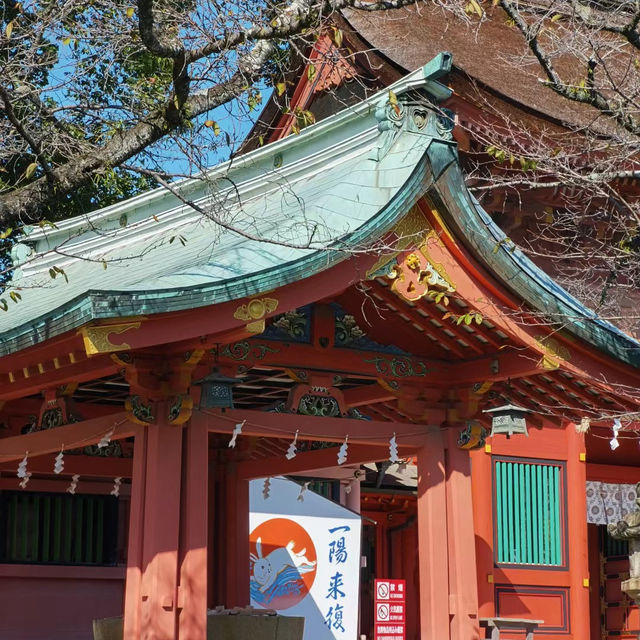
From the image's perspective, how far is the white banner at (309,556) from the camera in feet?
40.9

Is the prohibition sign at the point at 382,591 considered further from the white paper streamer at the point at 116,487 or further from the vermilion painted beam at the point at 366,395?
the white paper streamer at the point at 116,487

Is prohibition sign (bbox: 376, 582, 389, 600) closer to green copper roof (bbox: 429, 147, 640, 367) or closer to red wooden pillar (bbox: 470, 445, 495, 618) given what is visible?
red wooden pillar (bbox: 470, 445, 495, 618)

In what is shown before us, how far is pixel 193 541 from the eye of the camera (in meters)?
8.08

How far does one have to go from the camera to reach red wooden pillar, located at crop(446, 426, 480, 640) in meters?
9.14

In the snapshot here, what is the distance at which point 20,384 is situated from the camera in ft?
29.9

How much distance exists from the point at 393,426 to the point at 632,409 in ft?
6.66

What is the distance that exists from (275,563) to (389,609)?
1.52 meters

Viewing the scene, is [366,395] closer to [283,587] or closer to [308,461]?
[308,461]

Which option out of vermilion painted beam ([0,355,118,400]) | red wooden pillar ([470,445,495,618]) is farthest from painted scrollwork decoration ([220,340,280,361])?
red wooden pillar ([470,445,495,618])

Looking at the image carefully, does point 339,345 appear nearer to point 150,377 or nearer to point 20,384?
point 150,377

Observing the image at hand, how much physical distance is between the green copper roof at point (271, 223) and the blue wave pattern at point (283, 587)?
401cm

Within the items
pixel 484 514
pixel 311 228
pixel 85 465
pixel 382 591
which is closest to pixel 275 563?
pixel 382 591

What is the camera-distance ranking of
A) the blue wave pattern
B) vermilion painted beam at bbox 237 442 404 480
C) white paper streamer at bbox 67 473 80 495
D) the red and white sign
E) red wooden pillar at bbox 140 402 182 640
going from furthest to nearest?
the blue wave pattern, the red and white sign, white paper streamer at bbox 67 473 80 495, vermilion painted beam at bbox 237 442 404 480, red wooden pillar at bbox 140 402 182 640

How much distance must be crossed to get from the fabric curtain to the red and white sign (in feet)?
13.2
